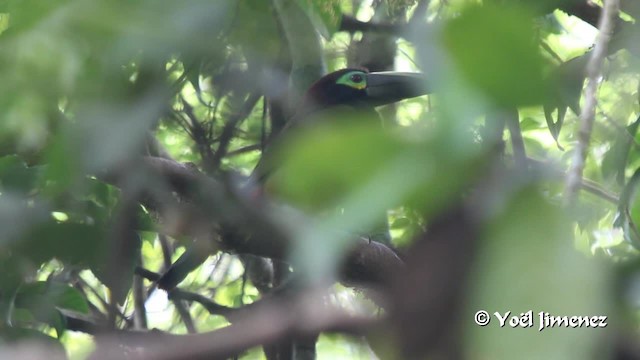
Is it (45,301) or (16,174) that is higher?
(16,174)

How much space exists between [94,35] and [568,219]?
33 cm

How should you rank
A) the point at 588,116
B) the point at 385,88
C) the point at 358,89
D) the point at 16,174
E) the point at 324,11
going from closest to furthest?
the point at 588,116, the point at 324,11, the point at 16,174, the point at 385,88, the point at 358,89

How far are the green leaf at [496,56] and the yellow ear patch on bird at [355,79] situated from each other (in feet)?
11.7

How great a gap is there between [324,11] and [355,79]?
3148 mm

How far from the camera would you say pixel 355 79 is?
13.2 ft

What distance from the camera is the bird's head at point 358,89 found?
3.76 m

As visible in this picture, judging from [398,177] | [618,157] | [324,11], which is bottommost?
[618,157]

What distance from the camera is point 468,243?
48cm

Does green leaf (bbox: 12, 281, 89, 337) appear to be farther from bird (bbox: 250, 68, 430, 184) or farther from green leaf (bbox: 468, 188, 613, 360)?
bird (bbox: 250, 68, 430, 184)

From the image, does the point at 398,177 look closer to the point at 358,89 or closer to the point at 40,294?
the point at 40,294

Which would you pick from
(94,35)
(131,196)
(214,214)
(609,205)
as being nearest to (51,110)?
(94,35)

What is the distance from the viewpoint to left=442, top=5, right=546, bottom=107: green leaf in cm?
42

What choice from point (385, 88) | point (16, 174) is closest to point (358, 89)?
point (385, 88)

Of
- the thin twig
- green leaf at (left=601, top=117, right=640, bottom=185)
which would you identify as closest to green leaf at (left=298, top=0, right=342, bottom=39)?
the thin twig
